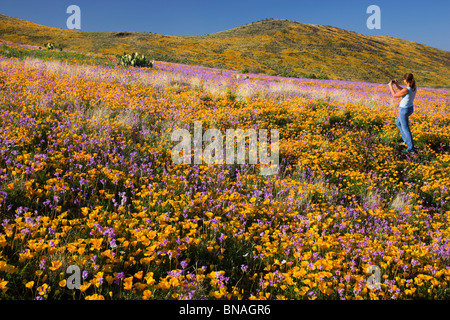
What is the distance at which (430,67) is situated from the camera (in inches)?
3150

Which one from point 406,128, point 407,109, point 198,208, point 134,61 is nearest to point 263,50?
point 134,61

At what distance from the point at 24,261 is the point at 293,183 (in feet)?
12.5

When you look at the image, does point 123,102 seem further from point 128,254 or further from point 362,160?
point 362,160

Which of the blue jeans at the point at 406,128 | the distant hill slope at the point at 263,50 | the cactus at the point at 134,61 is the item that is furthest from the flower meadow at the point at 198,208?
the distant hill slope at the point at 263,50

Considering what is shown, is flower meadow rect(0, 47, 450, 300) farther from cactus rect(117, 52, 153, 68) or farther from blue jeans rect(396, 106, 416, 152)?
cactus rect(117, 52, 153, 68)

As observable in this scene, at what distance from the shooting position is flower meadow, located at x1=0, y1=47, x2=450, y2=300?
2393mm

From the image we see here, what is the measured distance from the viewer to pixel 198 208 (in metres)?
3.53

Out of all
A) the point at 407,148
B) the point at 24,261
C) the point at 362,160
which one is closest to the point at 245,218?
the point at 24,261

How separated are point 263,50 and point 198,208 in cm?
6850

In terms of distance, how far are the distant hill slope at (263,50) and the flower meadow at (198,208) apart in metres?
28.4

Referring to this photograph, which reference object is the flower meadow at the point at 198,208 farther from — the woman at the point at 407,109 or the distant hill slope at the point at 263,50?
the distant hill slope at the point at 263,50

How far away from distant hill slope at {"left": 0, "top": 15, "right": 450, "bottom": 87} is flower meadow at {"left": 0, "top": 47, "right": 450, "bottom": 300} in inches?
1118

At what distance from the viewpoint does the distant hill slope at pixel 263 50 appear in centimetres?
4617

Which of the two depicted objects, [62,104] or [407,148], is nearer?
[62,104]
